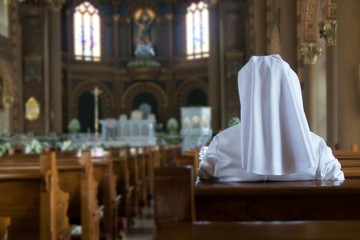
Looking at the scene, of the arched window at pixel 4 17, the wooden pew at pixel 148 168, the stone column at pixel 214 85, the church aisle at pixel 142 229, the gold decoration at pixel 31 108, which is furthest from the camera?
the stone column at pixel 214 85

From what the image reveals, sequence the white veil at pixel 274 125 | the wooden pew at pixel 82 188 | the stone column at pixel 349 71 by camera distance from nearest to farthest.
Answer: the white veil at pixel 274 125 < the wooden pew at pixel 82 188 < the stone column at pixel 349 71

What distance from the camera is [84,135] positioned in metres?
24.8

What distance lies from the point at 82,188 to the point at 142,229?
2754mm

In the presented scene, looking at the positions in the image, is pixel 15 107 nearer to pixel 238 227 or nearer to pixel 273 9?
pixel 273 9

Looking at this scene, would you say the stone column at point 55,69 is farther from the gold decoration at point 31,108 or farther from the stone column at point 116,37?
the stone column at point 116,37

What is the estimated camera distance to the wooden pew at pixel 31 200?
368cm

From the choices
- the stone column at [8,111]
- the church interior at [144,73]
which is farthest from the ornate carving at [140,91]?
the stone column at [8,111]

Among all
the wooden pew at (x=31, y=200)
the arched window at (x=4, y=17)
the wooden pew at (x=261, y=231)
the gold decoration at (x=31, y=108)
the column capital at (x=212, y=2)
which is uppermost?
the column capital at (x=212, y=2)

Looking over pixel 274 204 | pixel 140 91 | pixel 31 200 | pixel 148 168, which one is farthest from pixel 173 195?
pixel 140 91

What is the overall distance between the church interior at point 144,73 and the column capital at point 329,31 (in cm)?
2

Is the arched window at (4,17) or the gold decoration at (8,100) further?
the arched window at (4,17)

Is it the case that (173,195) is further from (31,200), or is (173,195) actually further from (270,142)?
(31,200)

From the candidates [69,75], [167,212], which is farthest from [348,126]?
[69,75]

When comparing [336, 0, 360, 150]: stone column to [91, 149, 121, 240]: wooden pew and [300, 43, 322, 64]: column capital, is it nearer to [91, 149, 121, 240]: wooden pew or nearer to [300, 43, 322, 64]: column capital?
[300, 43, 322, 64]: column capital
